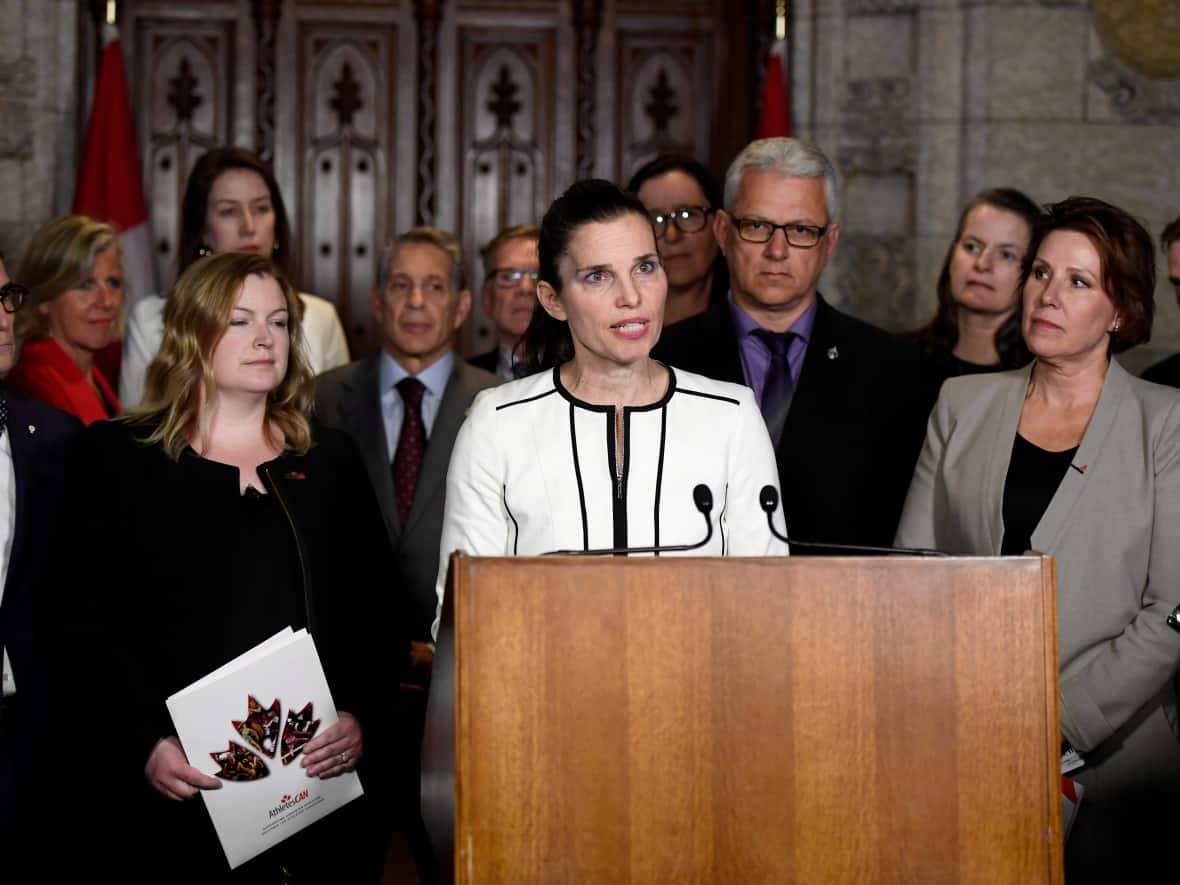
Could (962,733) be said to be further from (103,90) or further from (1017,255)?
(103,90)

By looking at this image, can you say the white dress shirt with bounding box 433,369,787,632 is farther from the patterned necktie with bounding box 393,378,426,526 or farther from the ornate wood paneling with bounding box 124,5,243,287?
the ornate wood paneling with bounding box 124,5,243,287

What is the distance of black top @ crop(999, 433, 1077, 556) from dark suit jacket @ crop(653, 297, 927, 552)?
369 mm

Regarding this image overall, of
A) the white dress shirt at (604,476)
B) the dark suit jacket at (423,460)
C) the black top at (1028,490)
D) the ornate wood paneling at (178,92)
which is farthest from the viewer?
the ornate wood paneling at (178,92)

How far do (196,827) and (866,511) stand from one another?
4.95 feet

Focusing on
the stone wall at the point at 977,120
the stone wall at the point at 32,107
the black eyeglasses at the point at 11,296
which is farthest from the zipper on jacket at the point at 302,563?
the stone wall at the point at 977,120

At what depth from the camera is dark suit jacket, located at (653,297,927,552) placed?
3.15m

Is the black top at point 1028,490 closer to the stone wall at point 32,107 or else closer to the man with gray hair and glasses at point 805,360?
the man with gray hair and glasses at point 805,360

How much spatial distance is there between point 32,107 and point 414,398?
2188 mm

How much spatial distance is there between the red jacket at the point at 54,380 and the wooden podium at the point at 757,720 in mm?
2127

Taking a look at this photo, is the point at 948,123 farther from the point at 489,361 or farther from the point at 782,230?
the point at 782,230

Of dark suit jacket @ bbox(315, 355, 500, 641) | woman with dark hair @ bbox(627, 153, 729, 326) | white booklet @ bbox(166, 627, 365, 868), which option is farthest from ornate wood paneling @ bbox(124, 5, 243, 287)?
white booklet @ bbox(166, 627, 365, 868)

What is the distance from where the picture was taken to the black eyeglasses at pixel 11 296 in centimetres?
296

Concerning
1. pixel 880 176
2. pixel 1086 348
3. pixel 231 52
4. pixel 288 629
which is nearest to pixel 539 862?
pixel 288 629

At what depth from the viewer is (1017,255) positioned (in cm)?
385
